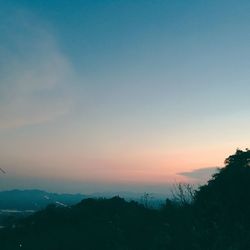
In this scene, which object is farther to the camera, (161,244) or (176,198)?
(176,198)

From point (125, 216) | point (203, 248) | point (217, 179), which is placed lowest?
point (203, 248)

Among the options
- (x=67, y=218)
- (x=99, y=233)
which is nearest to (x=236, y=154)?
(x=99, y=233)

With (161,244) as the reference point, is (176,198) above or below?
above

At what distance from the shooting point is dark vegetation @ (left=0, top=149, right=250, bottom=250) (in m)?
59.0

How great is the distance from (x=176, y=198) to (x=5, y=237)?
34.7m

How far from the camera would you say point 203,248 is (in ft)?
189

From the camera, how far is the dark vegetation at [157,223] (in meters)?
59.0

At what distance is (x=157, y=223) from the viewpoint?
70375 mm

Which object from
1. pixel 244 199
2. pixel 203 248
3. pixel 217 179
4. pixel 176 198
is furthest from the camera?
pixel 176 198

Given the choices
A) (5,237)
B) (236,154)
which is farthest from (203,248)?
(5,237)

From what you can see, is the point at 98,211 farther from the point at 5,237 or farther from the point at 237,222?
the point at 237,222

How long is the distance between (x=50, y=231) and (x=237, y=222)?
38.9m

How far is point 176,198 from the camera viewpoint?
8075cm

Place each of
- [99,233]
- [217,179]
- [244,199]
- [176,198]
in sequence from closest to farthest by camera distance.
Answer: [244,199]
[217,179]
[99,233]
[176,198]
